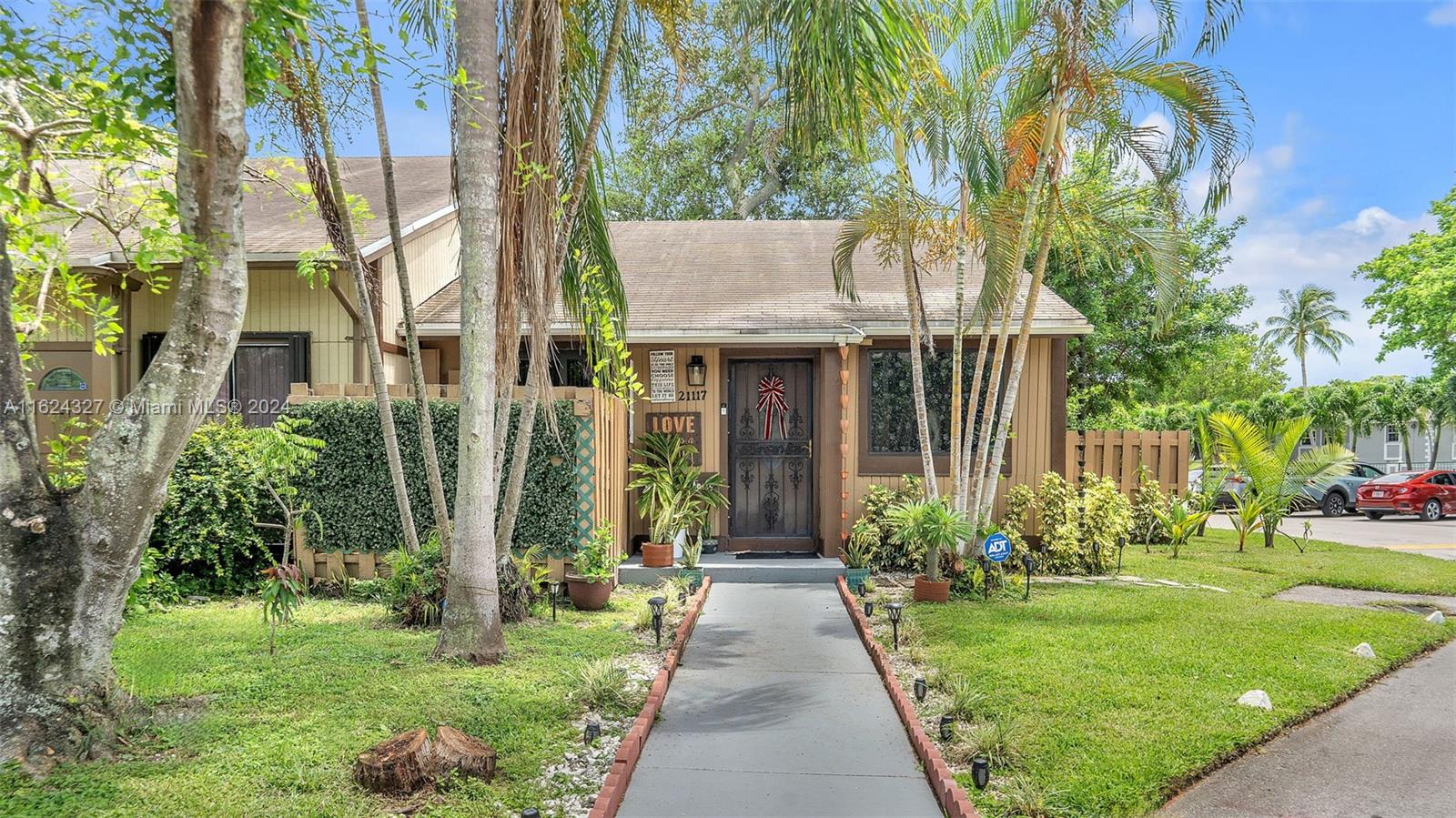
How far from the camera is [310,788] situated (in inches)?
140

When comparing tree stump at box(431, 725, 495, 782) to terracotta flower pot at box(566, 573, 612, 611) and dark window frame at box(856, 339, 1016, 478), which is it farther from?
dark window frame at box(856, 339, 1016, 478)

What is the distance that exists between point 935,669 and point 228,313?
483 cm

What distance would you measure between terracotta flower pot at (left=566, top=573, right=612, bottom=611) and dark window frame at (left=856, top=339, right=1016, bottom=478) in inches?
146

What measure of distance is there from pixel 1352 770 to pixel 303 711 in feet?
18.4

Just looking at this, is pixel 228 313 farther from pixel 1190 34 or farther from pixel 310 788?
pixel 1190 34

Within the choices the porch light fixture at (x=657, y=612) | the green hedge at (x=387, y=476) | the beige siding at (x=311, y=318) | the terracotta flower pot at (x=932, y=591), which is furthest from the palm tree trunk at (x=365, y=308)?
the terracotta flower pot at (x=932, y=591)

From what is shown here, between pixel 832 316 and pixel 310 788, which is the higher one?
pixel 832 316

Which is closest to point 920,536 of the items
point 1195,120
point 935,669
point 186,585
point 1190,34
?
point 935,669

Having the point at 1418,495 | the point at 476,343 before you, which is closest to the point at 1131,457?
the point at 476,343

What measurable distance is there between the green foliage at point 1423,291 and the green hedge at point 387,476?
2483 centimetres

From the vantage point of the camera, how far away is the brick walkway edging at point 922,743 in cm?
352

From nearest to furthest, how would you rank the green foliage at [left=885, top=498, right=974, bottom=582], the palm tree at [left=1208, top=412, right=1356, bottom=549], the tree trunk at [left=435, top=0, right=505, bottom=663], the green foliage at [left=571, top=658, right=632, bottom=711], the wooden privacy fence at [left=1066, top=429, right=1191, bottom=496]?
the green foliage at [left=571, top=658, right=632, bottom=711]
the tree trunk at [left=435, top=0, right=505, bottom=663]
the green foliage at [left=885, top=498, right=974, bottom=582]
the wooden privacy fence at [left=1066, top=429, right=1191, bottom=496]
the palm tree at [left=1208, top=412, right=1356, bottom=549]

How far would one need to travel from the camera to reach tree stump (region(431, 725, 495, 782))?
146 inches

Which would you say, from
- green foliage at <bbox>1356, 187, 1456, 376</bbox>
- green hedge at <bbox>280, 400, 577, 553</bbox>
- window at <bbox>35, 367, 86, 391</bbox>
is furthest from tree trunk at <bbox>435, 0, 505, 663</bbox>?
green foliage at <bbox>1356, 187, 1456, 376</bbox>
